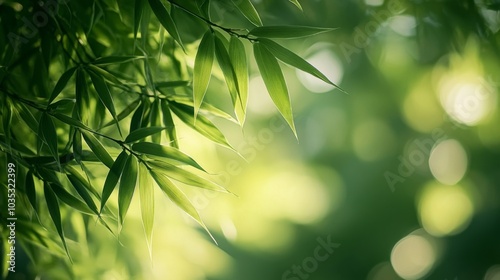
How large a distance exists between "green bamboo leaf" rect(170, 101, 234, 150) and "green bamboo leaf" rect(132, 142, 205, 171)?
13 cm

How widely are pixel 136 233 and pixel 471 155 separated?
1.61m

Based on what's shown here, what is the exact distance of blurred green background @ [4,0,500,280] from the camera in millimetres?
2074

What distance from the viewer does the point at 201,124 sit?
1.01 meters

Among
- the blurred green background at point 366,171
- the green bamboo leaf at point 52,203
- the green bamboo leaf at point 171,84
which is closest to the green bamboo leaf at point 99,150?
the green bamboo leaf at point 52,203

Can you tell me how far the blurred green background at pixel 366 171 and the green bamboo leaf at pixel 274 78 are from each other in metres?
1.10

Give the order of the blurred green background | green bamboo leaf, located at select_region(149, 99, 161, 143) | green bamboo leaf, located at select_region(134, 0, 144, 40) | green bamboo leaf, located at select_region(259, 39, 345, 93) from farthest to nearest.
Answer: the blurred green background < green bamboo leaf, located at select_region(149, 99, 161, 143) < green bamboo leaf, located at select_region(134, 0, 144, 40) < green bamboo leaf, located at select_region(259, 39, 345, 93)

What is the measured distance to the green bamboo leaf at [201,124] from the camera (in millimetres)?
994

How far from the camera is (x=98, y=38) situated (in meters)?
1.24

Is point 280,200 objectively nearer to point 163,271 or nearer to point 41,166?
point 163,271

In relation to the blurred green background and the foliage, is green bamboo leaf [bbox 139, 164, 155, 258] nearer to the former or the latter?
the foliage

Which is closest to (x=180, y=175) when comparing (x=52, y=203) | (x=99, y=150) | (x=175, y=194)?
(x=175, y=194)

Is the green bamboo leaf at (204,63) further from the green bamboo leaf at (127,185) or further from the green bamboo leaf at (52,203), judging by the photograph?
the green bamboo leaf at (52,203)

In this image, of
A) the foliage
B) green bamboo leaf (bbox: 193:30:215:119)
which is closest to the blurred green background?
the foliage

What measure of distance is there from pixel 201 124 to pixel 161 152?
0.17 meters
